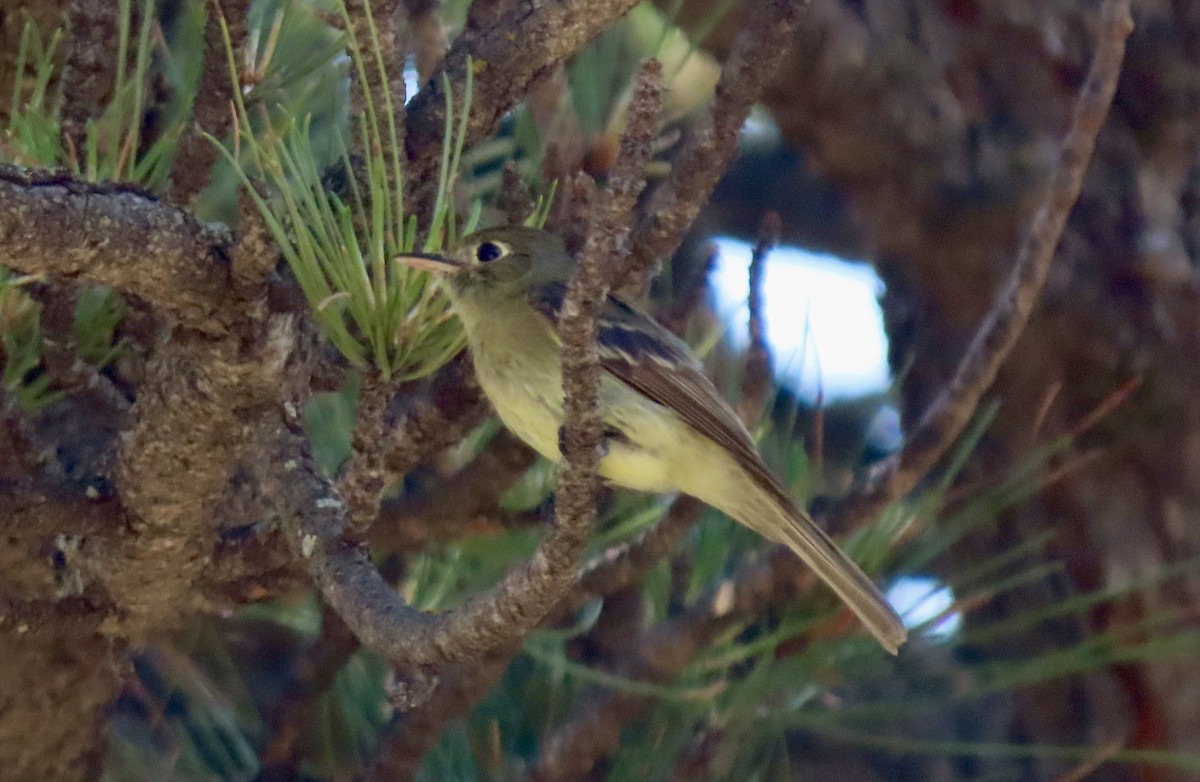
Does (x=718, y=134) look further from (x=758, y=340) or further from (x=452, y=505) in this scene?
(x=452, y=505)

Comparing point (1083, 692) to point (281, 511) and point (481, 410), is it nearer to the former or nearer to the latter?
point (481, 410)

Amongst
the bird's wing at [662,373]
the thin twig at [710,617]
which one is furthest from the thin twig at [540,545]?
the bird's wing at [662,373]

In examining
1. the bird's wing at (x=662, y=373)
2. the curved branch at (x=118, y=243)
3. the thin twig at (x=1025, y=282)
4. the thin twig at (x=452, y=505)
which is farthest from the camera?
the bird's wing at (x=662, y=373)

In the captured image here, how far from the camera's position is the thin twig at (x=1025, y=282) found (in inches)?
74.4

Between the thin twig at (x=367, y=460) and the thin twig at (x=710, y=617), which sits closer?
the thin twig at (x=367, y=460)

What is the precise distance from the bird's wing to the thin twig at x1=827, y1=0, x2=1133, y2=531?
0.32 meters

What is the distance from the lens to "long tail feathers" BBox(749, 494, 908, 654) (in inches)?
82.8

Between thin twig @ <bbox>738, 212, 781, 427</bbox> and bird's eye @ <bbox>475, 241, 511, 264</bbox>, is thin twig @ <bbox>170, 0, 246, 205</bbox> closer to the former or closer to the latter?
bird's eye @ <bbox>475, 241, 511, 264</bbox>

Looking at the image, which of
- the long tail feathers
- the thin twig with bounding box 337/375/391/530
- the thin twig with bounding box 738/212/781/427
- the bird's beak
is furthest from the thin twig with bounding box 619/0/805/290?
the long tail feathers

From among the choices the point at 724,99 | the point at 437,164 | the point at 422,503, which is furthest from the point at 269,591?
the point at 724,99

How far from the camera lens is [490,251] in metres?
2.37

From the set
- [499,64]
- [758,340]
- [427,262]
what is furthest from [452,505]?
[499,64]

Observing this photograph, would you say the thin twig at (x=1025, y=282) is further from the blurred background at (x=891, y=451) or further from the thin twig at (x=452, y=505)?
the thin twig at (x=452, y=505)

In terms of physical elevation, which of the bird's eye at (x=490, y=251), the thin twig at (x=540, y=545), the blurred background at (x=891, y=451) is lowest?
the blurred background at (x=891, y=451)
